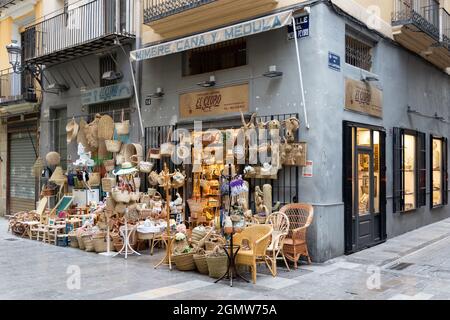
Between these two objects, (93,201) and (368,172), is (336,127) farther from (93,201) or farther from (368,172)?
(93,201)

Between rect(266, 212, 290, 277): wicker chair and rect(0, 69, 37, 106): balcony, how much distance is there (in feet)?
34.4

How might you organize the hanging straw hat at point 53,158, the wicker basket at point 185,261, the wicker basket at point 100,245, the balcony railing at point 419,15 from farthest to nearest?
1. the hanging straw hat at point 53,158
2. the balcony railing at point 419,15
3. the wicker basket at point 100,245
4. the wicker basket at point 185,261

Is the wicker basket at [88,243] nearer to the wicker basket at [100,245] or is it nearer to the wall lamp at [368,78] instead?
the wicker basket at [100,245]

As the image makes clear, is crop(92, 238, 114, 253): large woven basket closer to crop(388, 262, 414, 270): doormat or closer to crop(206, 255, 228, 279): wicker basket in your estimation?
crop(206, 255, 228, 279): wicker basket

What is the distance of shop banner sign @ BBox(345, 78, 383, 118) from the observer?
30.9 feet

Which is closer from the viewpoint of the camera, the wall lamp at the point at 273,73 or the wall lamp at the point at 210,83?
the wall lamp at the point at 273,73

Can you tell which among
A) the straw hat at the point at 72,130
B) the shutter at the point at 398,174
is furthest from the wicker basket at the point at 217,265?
the straw hat at the point at 72,130

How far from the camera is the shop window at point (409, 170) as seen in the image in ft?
37.3

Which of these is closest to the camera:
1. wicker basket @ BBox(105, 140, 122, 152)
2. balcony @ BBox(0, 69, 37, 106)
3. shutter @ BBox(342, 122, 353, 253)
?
shutter @ BBox(342, 122, 353, 253)

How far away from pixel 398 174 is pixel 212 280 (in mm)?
6320

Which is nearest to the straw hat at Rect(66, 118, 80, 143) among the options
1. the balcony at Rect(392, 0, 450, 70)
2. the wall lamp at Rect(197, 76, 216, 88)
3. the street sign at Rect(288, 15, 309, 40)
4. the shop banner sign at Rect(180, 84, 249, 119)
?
the shop banner sign at Rect(180, 84, 249, 119)

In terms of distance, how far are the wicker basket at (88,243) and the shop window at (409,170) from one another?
284 inches

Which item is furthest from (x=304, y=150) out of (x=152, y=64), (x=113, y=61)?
(x=113, y=61)
